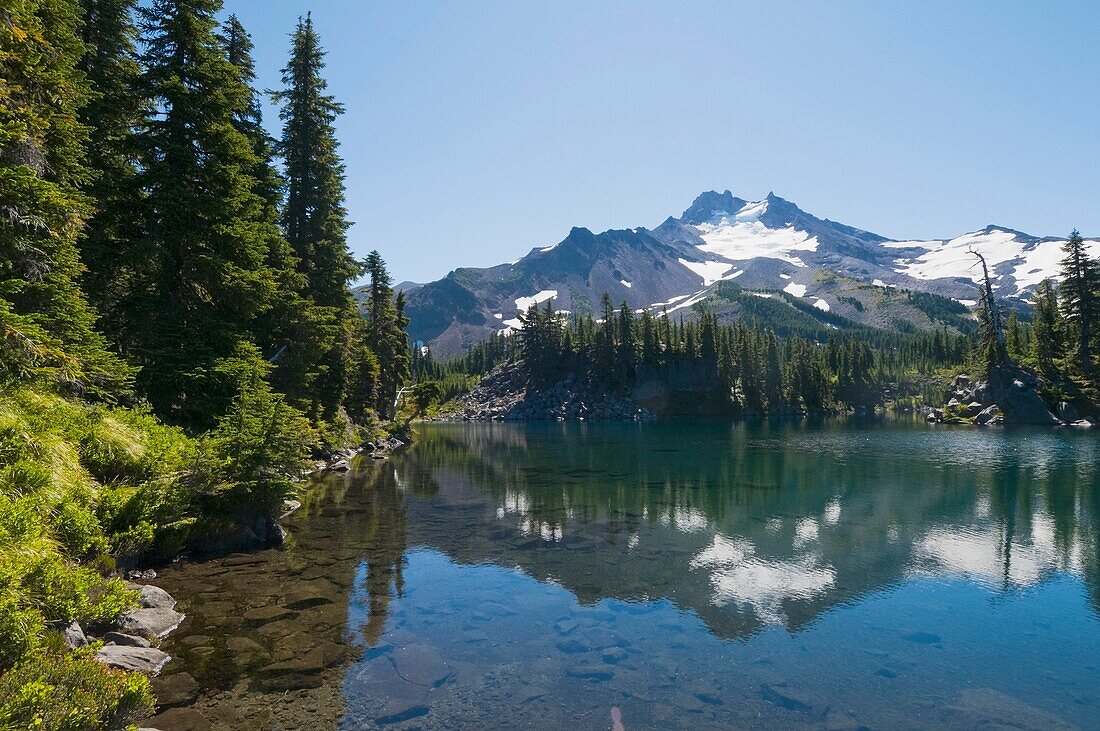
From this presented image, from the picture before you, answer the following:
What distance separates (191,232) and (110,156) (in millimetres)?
5631

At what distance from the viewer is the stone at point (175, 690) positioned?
30.0 feet

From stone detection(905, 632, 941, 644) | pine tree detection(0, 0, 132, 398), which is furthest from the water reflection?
pine tree detection(0, 0, 132, 398)

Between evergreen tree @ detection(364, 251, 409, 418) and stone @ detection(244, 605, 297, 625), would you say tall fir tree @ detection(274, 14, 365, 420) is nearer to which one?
evergreen tree @ detection(364, 251, 409, 418)

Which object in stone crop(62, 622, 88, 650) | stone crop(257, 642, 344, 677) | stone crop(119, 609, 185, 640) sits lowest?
stone crop(257, 642, 344, 677)

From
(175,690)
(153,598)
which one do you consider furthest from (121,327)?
(175,690)

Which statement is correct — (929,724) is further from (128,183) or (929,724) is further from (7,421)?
(128,183)

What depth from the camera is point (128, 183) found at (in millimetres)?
22312

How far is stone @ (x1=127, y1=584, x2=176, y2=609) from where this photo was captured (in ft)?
40.0

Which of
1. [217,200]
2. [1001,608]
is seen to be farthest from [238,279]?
[1001,608]

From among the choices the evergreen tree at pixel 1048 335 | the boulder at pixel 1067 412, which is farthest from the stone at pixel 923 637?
the evergreen tree at pixel 1048 335

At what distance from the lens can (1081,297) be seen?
84375 mm

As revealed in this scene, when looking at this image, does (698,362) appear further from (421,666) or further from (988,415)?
(421,666)

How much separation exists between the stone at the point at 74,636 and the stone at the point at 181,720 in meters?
1.66

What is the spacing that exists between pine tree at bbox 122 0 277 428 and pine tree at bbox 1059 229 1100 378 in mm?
107215
